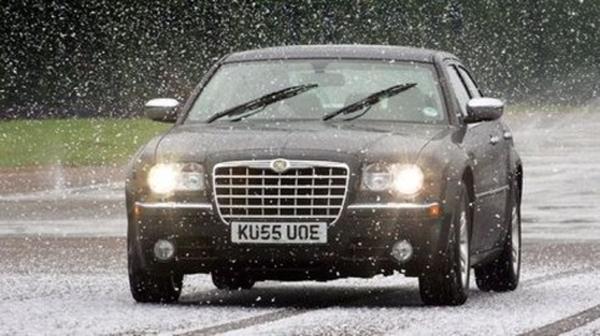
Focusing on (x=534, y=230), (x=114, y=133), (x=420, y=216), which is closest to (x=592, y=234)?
(x=534, y=230)

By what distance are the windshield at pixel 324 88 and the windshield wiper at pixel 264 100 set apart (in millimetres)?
42

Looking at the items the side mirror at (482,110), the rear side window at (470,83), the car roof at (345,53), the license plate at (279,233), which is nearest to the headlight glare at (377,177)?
the license plate at (279,233)

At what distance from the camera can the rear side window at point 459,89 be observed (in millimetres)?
13719

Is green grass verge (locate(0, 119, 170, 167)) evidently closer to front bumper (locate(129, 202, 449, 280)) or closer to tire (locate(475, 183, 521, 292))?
tire (locate(475, 183, 521, 292))

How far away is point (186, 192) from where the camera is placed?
40.0 feet

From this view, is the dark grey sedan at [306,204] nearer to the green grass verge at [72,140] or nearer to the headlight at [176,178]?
the headlight at [176,178]

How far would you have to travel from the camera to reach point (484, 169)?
1339cm

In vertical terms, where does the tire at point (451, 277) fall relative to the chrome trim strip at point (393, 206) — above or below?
below

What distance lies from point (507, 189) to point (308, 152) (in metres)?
2.46

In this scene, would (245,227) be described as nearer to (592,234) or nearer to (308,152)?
(308,152)

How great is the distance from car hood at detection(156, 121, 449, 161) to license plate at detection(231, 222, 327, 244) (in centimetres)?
40

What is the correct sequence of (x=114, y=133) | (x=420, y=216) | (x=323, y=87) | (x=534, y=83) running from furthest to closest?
(x=534, y=83), (x=114, y=133), (x=323, y=87), (x=420, y=216)

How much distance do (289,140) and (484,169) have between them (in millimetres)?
1597

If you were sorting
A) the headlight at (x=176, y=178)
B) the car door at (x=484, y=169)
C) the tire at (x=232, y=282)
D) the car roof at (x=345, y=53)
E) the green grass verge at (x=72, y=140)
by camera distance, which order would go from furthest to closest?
the green grass verge at (x=72, y=140) → the car roof at (x=345, y=53) → the tire at (x=232, y=282) → the car door at (x=484, y=169) → the headlight at (x=176, y=178)
